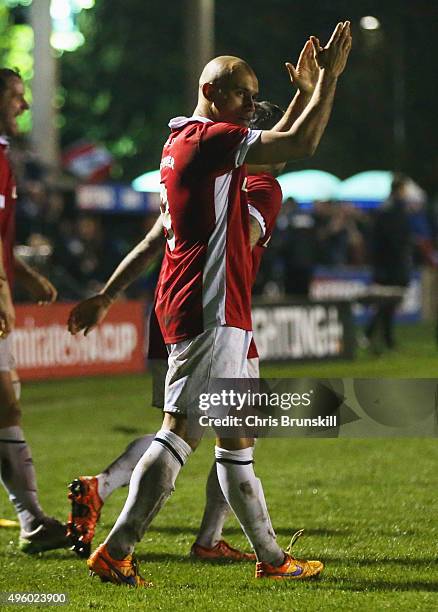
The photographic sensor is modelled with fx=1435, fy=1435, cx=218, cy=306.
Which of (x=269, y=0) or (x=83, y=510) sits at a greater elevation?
(x=269, y=0)

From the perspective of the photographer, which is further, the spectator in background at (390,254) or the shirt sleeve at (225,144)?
the spectator in background at (390,254)

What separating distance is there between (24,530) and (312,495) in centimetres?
197

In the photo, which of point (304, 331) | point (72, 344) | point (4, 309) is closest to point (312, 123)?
point (4, 309)

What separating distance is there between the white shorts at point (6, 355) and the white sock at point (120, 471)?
2.24 feet

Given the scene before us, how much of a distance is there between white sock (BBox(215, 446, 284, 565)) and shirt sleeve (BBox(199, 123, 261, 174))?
1.11 metres

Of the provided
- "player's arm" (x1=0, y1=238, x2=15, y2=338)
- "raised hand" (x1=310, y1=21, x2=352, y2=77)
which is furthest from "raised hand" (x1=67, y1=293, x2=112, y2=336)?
"raised hand" (x1=310, y1=21, x2=352, y2=77)

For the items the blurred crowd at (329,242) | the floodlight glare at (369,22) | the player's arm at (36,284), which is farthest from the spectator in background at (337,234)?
the player's arm at (36,284)

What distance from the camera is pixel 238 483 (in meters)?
5.45

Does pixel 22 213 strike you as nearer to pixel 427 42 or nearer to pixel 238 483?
pixel 238 483

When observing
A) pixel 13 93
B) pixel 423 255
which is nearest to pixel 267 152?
pixel 13 93

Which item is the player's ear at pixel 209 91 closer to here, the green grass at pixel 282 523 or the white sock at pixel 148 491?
the white sock at pixel 148 491

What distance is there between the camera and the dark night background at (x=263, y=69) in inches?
1374

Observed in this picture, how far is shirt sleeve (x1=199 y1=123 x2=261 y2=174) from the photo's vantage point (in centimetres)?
505

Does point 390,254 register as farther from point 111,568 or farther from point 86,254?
point 111,568
